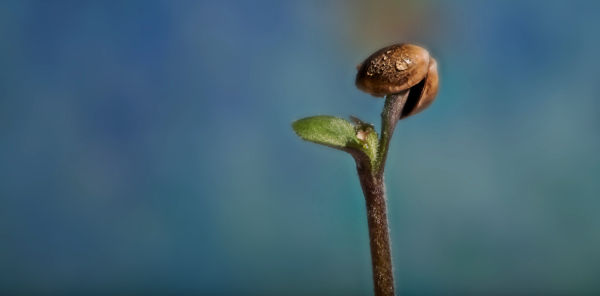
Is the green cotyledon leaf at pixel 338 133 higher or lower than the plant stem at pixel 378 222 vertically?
higher

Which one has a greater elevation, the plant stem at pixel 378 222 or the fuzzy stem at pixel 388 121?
the fuzzy stem at pixel 388 121

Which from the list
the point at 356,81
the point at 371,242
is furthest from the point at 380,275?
the point at 356,81

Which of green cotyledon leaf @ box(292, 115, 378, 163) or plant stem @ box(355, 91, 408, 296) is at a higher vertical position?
green cotyledon leaf @ box(292, 115, 378, 163)

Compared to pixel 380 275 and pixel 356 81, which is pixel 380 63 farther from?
pixel 380 275

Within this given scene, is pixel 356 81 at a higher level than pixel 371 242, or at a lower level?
higher
